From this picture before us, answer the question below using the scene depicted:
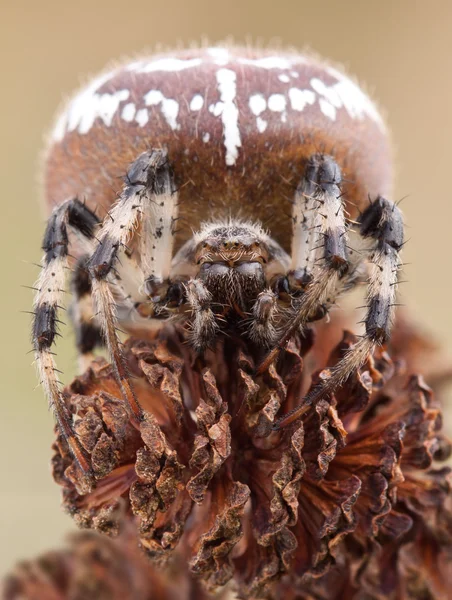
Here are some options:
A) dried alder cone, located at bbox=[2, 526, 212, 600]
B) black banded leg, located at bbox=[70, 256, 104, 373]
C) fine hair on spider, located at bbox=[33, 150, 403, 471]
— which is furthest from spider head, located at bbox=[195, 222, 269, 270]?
dried alder cone, located at bbox=[2, 526, 212, 600]

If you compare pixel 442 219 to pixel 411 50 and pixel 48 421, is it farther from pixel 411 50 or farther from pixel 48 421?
pixel 48 421

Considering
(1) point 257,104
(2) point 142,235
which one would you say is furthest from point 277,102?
(2) point 142,235

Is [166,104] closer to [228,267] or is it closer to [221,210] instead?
[221,210]

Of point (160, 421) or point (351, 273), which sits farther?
point (351, 273)

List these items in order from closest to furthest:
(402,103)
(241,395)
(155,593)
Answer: (241,395), (155,593), (402,103)

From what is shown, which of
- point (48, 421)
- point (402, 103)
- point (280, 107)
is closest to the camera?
point (280, 107)

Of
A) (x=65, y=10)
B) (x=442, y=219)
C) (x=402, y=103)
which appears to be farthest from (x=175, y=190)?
(x=65, y=10)
